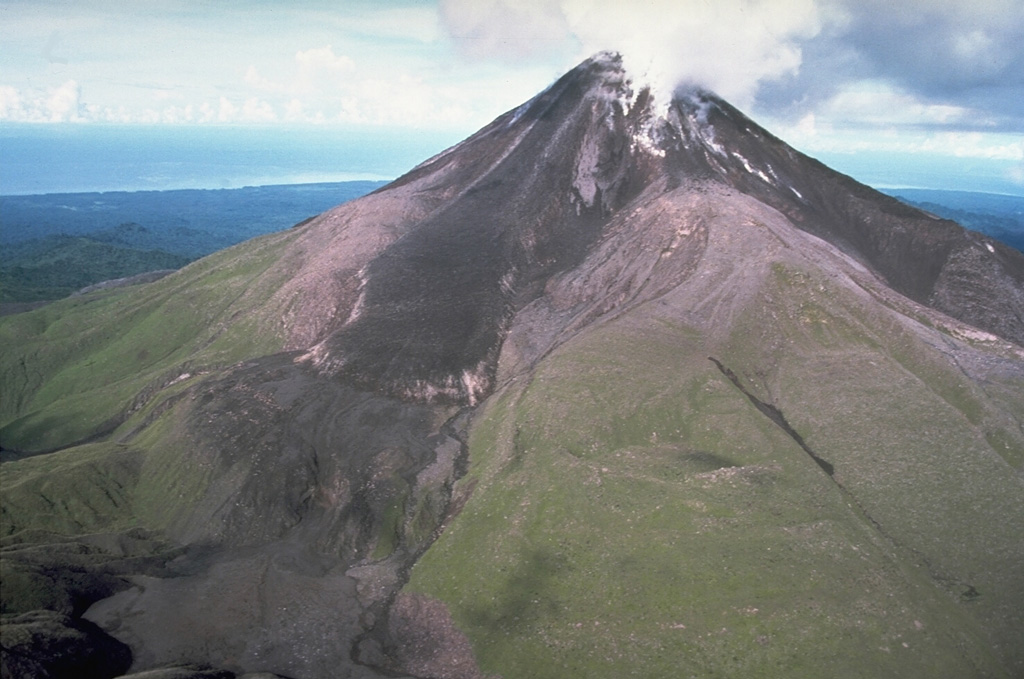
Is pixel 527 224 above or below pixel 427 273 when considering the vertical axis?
above

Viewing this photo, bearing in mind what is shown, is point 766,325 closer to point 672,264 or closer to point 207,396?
point 672,264

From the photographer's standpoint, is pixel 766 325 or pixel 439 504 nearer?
pixel 439 504

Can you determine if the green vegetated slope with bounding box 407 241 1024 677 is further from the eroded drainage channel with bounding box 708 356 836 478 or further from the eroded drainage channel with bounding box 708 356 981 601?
the eroded drainage channel with bounding box 708 356 836 478

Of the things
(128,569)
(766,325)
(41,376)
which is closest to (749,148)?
Result: (766,325)

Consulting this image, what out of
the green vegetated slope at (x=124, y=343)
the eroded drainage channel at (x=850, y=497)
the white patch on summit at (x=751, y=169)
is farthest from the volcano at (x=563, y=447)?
the green vegetated slope at (x=124, y=343)

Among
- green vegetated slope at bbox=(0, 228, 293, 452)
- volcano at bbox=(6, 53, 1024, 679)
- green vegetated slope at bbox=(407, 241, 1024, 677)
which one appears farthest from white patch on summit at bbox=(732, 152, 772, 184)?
green vegetated slope at bbox=(0, 228, 293, 452)

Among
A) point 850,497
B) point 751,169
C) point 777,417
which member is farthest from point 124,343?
point 850,497
